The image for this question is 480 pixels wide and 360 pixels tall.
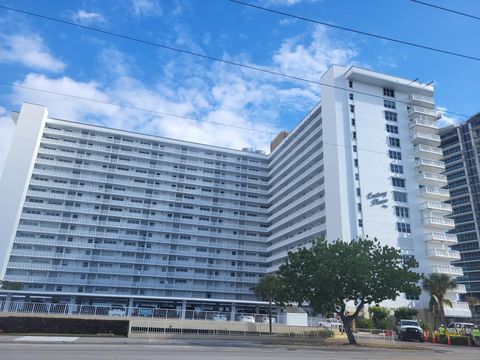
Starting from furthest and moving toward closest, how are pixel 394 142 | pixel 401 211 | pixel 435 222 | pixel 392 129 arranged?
1. pixel 392 129
2. pixel 394 142
3. pixel 401 211
4. pixel 435 222

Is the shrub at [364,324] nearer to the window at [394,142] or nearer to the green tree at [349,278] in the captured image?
the green tree at [349,278]

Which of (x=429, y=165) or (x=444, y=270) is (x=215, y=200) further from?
(x=444, y=270)

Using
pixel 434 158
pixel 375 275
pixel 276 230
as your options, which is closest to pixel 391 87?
pixel 434 158

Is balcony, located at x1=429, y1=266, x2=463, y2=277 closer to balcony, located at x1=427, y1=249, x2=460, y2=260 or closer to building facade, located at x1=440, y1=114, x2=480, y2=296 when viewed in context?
balcony, located at x1=427, y1=249, x2=460, y2=260

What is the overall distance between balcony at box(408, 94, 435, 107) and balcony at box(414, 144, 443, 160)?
8.59 metres

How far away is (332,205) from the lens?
2581 inches

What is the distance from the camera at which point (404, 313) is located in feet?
184

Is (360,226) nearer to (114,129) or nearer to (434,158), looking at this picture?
(434,158)

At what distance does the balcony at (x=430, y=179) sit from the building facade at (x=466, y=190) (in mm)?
39597

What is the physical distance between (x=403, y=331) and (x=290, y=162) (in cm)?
5529

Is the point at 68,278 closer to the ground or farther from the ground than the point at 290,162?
closer to the ground

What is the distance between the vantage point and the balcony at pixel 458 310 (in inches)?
2486

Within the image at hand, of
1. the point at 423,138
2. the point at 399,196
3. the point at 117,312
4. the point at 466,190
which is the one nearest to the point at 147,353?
the point at 117,312

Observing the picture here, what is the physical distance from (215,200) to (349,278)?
68102 mm
